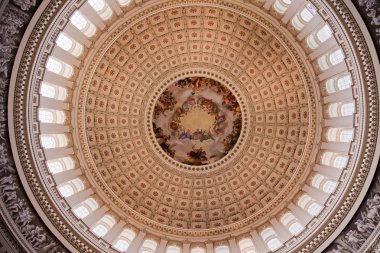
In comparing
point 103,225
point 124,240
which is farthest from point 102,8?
point 124,240

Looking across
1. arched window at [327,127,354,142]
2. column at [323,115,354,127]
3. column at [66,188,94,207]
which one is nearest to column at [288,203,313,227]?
arched window at [327,127,354,142]

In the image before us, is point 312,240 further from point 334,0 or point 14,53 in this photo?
point 14,53

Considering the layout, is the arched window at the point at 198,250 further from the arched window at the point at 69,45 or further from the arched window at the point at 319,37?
the arched window at the point at 319,37

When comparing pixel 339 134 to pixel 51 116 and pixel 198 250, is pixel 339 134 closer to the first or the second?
pixel 198 250

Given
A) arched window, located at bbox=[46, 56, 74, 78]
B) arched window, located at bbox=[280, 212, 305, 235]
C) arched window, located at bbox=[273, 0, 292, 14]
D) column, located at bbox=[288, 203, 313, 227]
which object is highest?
arched window, located at bbox=[273, 0, 292, 14]

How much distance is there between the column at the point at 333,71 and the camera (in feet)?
71.6

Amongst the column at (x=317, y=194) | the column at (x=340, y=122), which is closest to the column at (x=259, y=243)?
the column at (x=317, y=194)

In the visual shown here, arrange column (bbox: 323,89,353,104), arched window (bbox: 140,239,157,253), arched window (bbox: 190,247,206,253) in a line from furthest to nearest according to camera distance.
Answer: arched window (bbox: 190,247,206,253), arched window (bbox: 140,239,157,253), column (bbox: 323,89,353,104)

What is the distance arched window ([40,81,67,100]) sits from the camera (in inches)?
882

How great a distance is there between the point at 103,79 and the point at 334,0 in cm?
1563

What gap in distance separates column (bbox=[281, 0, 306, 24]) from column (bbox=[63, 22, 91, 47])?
38.2 ft

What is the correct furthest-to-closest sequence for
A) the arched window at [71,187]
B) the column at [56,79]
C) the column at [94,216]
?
the column at [94,216] < the arched window at [71,187] < the column at [56,79]

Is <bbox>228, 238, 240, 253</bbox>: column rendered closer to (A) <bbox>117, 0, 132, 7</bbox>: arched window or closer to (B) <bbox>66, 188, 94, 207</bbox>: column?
(B) <bbox>66, 188, 94, 207</bbox>: column

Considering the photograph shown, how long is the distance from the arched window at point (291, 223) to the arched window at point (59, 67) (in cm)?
1593
